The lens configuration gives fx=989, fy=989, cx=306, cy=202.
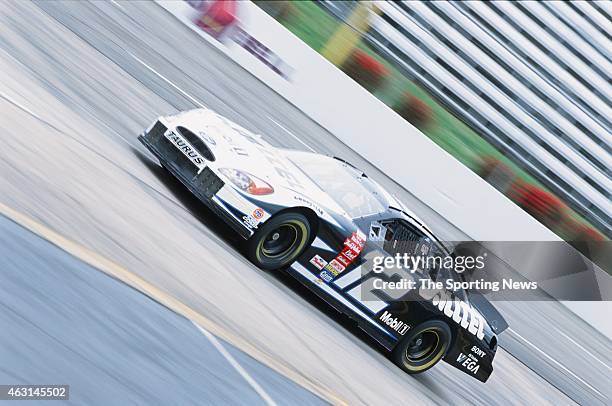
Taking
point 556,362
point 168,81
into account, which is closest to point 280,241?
point 168,81

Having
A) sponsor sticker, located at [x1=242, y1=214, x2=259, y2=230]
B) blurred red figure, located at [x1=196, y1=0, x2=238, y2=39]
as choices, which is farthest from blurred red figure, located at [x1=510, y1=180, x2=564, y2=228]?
sponsor sticker, located at [x1=242, y1=214, x2=259, y2=230]

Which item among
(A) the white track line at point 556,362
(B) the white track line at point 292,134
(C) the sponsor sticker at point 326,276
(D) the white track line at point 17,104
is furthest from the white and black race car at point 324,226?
(B) the white track line at point 292,134

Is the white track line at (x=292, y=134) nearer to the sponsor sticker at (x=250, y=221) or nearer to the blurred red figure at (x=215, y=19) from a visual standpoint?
the blurred red figure at (x=215, y=19)

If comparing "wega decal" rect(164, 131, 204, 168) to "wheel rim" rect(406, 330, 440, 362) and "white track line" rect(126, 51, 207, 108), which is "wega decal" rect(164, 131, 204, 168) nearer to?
"wheel rim" rect(406, 330, 440, 362)

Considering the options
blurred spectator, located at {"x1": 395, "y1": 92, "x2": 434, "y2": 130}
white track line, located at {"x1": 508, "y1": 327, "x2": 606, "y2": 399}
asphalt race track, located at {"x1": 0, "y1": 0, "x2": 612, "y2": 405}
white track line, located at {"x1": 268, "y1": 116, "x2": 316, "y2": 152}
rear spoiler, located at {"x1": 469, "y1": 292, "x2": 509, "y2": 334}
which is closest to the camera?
asphalt race track, located at {"x1": 0, "y1": 0, "x2": 612, "y2": 405}

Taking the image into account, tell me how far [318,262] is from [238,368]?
265 cm

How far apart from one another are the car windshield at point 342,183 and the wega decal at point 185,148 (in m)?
1.32

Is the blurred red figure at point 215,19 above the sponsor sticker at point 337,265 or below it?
above

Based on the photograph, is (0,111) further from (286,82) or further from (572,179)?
(572,179)

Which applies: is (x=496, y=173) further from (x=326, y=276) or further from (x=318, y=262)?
(x=318, y=262)

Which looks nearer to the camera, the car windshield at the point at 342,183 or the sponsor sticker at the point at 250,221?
the sponsor sticker at the point at 250,221

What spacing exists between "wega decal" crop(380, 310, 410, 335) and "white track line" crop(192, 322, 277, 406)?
318 centimetres

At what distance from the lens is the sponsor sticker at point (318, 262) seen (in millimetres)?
9516

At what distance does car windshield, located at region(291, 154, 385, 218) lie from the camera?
10.1 meters
